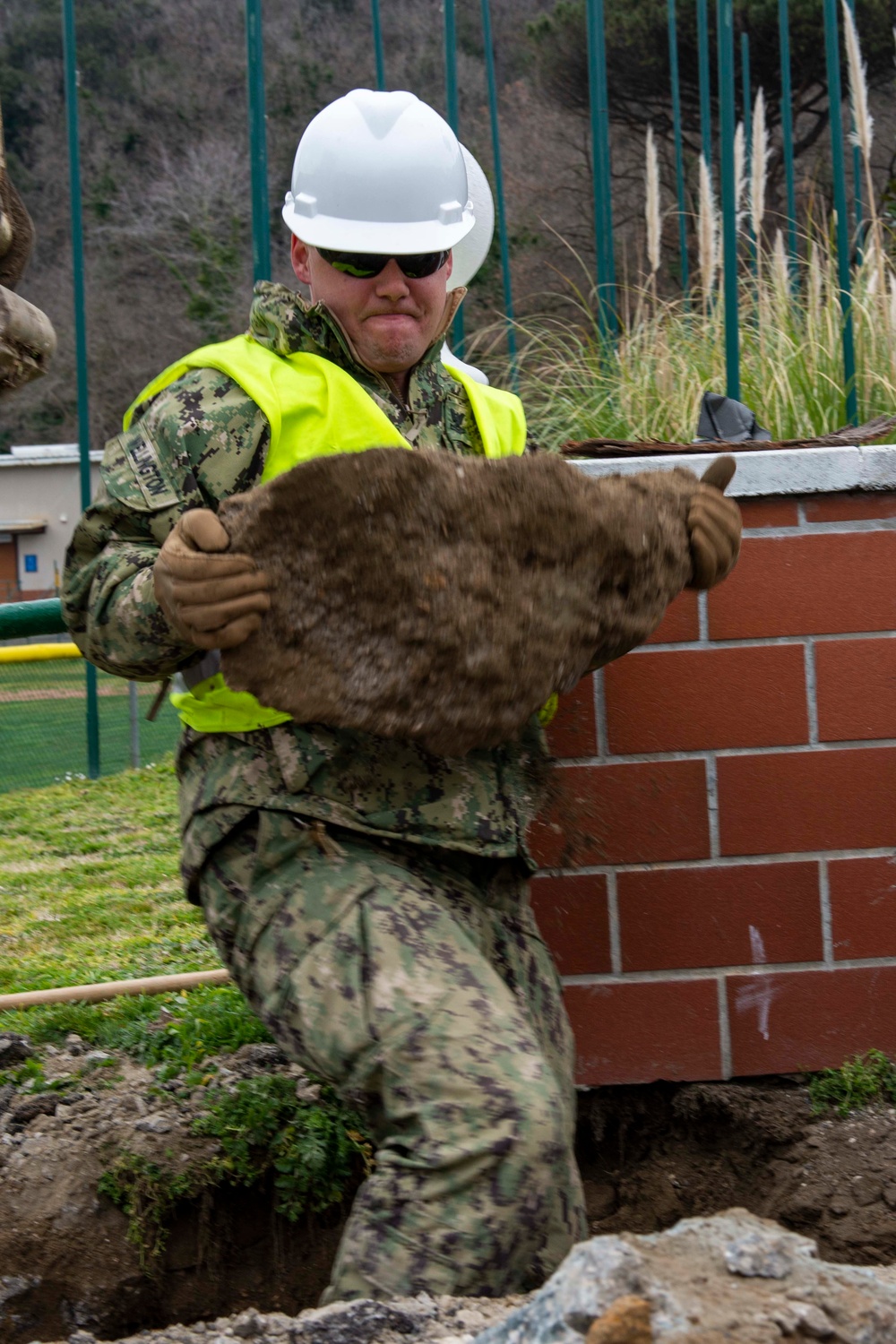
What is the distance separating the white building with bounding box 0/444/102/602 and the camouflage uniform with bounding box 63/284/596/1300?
25.0 metres

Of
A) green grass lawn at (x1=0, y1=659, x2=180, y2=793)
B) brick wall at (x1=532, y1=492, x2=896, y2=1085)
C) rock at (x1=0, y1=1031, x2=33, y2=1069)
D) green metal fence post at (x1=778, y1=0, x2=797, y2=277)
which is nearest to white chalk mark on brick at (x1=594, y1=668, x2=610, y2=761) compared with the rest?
brick wall at (x1=532, y1=492, x2=896, y2=1085)

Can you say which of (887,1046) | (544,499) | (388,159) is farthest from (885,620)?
(388,159)

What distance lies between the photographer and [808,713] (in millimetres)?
2926

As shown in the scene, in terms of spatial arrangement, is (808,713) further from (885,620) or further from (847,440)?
(847,440)

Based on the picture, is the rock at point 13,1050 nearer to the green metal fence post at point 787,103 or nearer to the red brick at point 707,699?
the red brick at point 707,699

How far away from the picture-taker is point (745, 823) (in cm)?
294

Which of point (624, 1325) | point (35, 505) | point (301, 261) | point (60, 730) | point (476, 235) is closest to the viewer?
point (624, 1325)

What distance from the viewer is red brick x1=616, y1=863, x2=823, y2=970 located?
2.95 meters

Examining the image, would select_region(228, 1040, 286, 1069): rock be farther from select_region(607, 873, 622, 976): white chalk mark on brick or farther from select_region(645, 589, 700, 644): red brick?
select_region(645, 589, 700, 644): red brick

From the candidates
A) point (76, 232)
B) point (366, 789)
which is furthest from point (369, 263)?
point (76, 232)

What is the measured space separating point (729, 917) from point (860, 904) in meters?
0.28

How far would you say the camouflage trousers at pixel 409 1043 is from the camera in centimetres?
194

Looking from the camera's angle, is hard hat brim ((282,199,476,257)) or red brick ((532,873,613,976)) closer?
hard hat brim ((282,199,476,257))

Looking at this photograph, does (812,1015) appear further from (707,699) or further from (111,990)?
(111,990)
